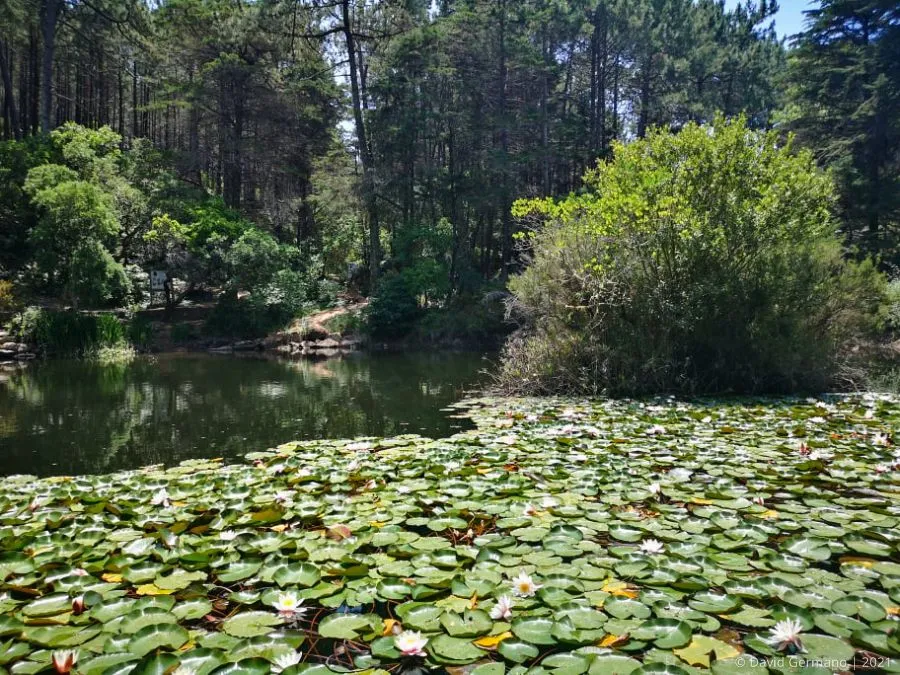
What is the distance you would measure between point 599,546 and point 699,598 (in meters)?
0.52

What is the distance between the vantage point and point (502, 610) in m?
1.88

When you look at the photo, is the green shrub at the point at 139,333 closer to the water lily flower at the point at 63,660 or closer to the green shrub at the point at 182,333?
the green shrub at the point at 182,333

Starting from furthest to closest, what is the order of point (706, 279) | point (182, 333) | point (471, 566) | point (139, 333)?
point (182, 333) < point (139, 333) < point (706, 279) < point (471, 566)

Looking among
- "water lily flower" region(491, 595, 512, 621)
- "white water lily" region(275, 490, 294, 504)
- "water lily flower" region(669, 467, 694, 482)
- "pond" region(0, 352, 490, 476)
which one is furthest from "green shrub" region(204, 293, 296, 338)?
"water lily flower" region(491, 595, 512, 621)

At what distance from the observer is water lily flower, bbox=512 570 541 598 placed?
2035mm

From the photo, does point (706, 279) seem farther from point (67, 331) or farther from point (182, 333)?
point (182, 333)

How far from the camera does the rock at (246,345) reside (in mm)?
18406

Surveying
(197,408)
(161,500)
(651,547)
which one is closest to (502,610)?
(651,547)

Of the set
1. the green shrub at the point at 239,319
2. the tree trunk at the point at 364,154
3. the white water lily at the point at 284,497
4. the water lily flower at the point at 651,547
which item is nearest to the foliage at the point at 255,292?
the green shrub at the point at 239,319

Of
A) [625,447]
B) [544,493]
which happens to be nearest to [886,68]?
[625,447]

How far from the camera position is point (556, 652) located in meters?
1.71

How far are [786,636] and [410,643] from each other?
1107 mm

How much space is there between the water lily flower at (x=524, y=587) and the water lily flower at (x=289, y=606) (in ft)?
2.47

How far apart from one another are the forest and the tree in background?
0.07 m
